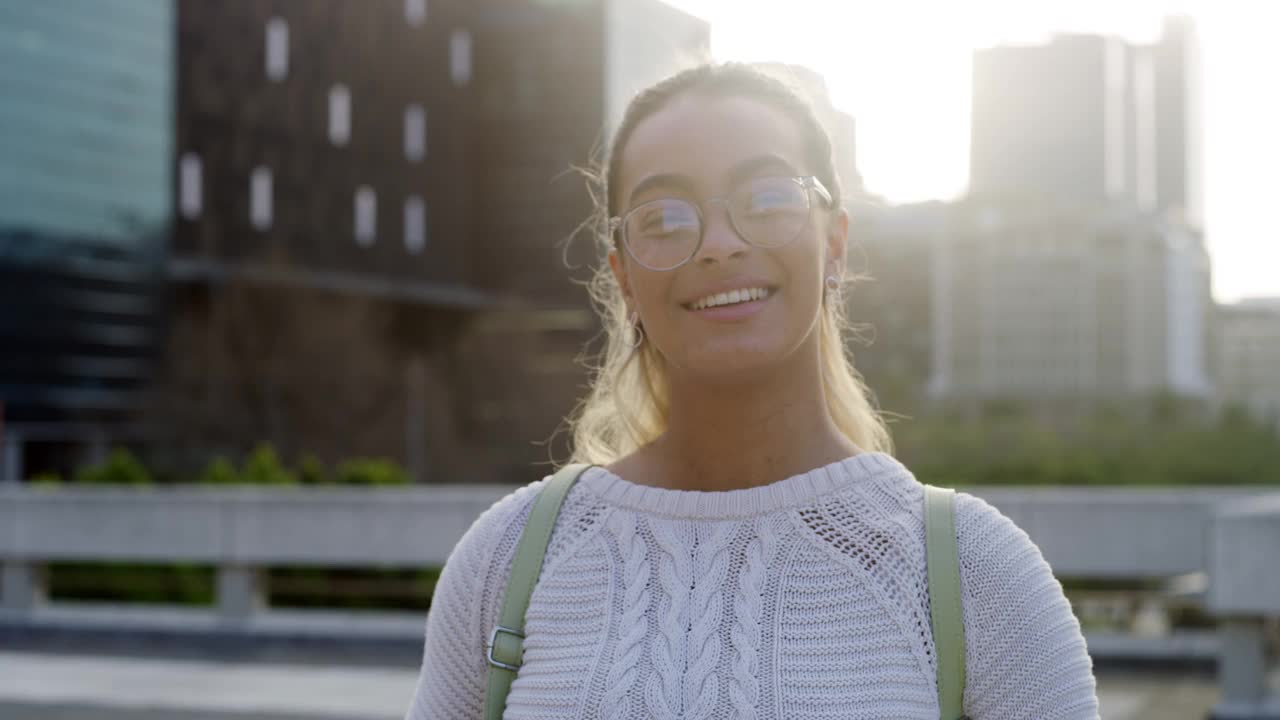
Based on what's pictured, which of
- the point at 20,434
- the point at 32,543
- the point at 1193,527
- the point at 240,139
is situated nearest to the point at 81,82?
the point at 240,139

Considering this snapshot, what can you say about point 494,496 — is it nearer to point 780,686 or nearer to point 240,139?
point 780,686

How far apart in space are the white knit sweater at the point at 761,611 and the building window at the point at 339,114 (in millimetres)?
46661

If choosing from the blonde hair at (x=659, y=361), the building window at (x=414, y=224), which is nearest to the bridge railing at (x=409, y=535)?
the blonde hair at (x=659, y=361)

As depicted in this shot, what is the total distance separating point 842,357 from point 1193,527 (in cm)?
871

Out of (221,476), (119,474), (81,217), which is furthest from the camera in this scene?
(81,217)

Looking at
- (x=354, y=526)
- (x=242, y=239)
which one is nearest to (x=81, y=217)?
(x=242, y=239)

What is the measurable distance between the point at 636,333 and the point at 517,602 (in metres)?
0.49

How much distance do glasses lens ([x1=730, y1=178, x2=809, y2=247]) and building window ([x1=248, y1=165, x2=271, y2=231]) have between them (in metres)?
45.5

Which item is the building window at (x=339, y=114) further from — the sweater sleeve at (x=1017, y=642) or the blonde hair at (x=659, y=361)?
the sweater sleeve at (x=1017, y=642)

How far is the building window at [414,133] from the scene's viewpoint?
5112 cm

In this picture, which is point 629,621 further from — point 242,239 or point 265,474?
point 242,239

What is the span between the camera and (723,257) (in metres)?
2.23

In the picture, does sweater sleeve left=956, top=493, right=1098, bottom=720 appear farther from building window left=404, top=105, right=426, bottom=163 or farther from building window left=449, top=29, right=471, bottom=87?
building window left=449, top=29, right=471, bottom=87

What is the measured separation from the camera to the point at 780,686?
6.97ft
